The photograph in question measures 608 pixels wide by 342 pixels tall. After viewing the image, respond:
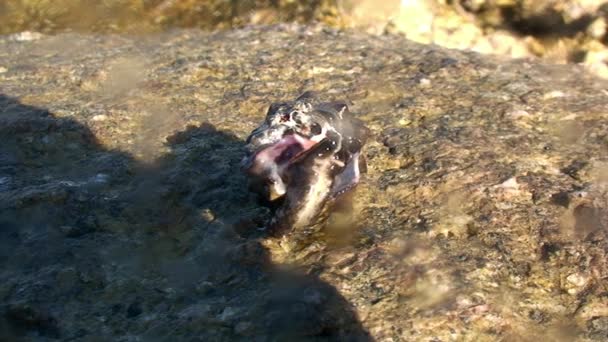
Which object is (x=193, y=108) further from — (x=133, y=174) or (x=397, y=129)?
(x=397, y=129)

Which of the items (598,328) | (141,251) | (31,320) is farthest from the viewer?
(141,251)

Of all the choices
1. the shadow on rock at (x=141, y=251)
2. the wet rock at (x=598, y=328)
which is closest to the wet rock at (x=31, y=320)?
the shadow on rock at (x=141, y=251)

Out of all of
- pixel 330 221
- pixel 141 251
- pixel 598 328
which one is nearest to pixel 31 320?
pixel 141 251

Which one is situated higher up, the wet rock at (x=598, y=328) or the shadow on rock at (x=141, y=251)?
the shadow on rock at (x=141, y=251)

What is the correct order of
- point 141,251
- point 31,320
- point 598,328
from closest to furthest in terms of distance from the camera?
point 598,328 → point 31,320 → point 141,251

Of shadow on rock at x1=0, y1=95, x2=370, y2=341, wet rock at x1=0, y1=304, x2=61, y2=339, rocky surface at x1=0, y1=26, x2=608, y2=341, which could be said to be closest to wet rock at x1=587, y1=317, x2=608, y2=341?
rocky surface at x1=0, y1=26, x2=608, y2=341

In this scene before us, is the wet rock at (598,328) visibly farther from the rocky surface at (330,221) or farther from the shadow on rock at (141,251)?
the shadow on rock at (141,251)

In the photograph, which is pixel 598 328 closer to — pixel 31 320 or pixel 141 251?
pixel 141 251

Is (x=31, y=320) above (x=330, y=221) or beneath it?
beneath
